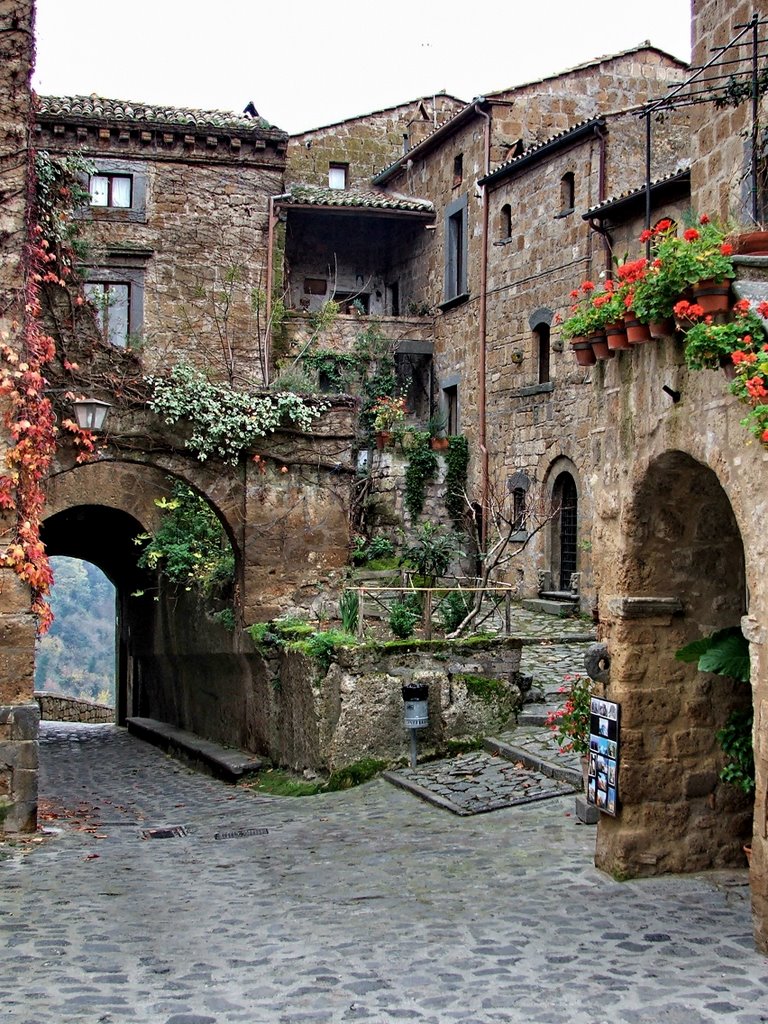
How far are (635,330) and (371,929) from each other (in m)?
3.95

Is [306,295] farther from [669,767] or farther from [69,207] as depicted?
[669,767]

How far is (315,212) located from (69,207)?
1387 centimetres

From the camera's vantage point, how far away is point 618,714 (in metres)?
7.36

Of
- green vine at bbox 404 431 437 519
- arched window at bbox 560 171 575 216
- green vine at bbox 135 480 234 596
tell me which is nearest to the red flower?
green vine at bbox 135 480 234 596

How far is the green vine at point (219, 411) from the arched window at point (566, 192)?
30.5 ft

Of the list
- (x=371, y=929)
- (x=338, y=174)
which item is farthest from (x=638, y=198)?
(x=371, y=929)

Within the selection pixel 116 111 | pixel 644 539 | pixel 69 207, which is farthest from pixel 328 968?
pixel 116 111

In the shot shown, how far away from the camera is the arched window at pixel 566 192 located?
2088cm

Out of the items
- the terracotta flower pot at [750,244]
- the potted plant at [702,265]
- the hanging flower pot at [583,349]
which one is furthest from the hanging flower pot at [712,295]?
the hanging flower pot at [583,349]

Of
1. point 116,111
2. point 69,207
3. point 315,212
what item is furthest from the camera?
point 315,212

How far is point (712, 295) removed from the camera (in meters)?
6.11

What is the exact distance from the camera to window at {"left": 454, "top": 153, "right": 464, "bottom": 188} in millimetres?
24906

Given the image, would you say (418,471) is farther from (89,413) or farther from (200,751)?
(89,413)

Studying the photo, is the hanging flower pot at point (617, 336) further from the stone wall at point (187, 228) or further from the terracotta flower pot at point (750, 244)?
the stone wall at point (187, 228)
